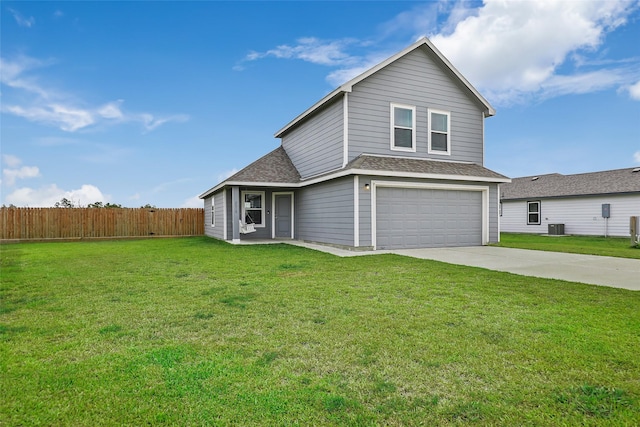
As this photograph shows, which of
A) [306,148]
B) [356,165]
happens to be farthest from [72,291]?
[306,148]

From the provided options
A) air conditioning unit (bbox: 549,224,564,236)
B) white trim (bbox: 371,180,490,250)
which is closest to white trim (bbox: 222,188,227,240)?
white trim (bbox: 371,180,490,250)

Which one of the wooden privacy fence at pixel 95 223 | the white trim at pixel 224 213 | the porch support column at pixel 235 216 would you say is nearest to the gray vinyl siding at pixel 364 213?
the porch support column at pixel 235 216

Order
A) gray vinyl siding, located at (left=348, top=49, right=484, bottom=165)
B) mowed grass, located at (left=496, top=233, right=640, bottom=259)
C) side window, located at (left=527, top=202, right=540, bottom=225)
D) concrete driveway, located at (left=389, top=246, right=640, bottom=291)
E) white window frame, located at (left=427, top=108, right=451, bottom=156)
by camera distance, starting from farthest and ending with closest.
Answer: side window, located at (left=527, top=202, right=540, bottom=225) < white window frame, located at (left=427, top=108, right=451, bottom=156) < gray vinyl siding, located at (left=348, top=49, right=484, bottom=165) < mowed grass, located at (left=496, top=233, right=640, bottom=259) < concrete driveway, located at (left=389, top=246, right=640, bottom=291)

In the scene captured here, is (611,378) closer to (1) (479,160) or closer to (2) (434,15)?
(1) (479,160)

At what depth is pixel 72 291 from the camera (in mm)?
5746

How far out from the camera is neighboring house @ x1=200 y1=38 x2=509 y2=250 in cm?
1159

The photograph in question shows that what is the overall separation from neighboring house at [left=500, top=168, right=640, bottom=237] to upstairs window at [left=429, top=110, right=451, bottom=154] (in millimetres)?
12219

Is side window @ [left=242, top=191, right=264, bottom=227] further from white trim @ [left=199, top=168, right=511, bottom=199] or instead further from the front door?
white trim @ [left=199, top=168, right=511, bottom=199]

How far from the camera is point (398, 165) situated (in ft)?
38.7

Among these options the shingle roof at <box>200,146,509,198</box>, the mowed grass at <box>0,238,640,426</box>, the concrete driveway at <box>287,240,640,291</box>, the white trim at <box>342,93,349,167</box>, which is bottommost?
the mowed grass at <box>0,238,640,426</box>

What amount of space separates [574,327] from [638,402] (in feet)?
5.24

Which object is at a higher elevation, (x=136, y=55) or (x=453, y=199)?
(x=136, y=55)

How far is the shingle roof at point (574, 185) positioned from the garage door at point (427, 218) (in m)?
11.6

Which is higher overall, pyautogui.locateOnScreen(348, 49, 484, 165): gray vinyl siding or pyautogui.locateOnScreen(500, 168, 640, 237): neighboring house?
pyautogui.locateOnScreen(348, 49, 484, 165): gray vinyl siding
